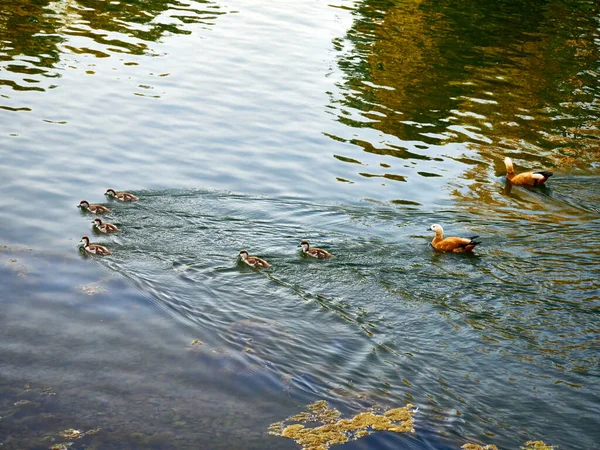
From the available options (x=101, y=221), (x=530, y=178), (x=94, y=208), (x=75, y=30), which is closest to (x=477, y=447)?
(x=101, y=221)

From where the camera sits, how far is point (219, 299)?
13.1m

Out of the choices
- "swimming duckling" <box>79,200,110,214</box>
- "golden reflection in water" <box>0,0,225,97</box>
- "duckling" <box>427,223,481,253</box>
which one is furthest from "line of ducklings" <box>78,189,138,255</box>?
"golden reflection in water" <box>0,0,225,97</box>

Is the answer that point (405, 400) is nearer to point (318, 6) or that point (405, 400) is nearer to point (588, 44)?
point (588, 44)

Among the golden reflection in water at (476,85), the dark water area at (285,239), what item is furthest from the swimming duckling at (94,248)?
the golden reflection in water at (476,85)

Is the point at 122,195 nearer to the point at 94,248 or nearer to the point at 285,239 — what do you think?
the point at 94,248

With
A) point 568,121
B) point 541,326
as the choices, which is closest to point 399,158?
point 568,121

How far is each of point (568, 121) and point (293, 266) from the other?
542 inches

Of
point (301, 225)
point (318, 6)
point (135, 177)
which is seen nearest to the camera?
point (301, 225)

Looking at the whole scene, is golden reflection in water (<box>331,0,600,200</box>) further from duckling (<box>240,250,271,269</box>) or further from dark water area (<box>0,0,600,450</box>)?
duckling (<box>240,250,271,269</box>)

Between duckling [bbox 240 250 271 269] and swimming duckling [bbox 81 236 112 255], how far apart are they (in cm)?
250

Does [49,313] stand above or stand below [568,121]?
below

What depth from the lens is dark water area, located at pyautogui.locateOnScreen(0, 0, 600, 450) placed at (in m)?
10.6

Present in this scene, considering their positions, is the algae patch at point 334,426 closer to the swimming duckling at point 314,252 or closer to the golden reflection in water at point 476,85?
the swimming duckling at point 314,252

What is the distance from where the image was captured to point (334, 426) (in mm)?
10070
